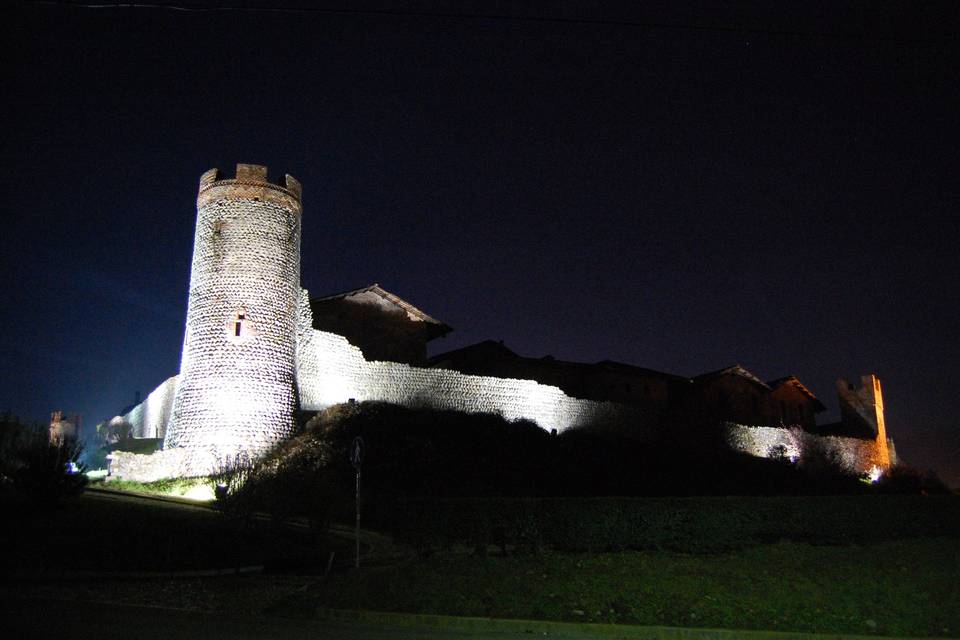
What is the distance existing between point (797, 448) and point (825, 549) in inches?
1457

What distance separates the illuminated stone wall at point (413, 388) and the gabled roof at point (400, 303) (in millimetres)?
9730

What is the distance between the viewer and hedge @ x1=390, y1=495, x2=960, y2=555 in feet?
52.0

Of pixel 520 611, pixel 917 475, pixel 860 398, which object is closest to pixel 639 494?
pixel 520 611

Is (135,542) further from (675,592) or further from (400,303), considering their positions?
(400,303)

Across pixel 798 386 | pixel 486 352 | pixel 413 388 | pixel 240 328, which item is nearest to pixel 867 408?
pixel 798 386

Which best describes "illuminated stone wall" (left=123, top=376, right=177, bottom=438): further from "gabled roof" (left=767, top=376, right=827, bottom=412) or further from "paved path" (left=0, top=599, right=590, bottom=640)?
"gabled roof" (left=767, top=376, right=827, bottom=412)

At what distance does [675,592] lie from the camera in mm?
11398

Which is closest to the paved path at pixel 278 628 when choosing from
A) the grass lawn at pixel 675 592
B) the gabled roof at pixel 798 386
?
the grass lawn at pixel 675 592

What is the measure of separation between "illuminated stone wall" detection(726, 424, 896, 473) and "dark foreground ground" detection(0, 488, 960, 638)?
3179 cm

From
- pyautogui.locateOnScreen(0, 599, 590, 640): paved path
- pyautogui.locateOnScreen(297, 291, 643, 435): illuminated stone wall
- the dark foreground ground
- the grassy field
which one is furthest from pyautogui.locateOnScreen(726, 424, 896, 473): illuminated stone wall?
pyautogui.locateOnScreen(0, 599, 590, 640): paved path

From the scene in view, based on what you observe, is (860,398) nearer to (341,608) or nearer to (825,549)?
(825,549)

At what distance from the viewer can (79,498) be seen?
2138 cm

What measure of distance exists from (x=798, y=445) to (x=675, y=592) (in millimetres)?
43713

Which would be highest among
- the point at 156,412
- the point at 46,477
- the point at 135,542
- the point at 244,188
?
the point at 244,188
